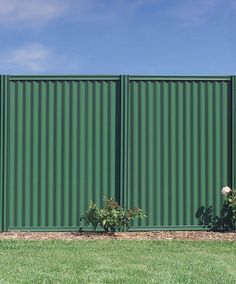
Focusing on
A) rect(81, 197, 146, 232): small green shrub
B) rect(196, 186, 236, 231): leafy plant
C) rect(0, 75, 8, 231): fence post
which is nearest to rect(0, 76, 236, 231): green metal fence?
rect(0, 75, 8, 231): fence post

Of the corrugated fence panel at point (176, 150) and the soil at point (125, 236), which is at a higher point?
the corrugated fence panel at point (176, 150)

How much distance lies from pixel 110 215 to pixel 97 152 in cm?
137

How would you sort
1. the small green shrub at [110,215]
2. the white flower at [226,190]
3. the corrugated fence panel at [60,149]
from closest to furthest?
the small green shrub at [110,215]
the white flower at [226,190]
the corrugated fence panel at [60,149]

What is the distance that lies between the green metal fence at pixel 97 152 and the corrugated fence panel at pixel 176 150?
20mm

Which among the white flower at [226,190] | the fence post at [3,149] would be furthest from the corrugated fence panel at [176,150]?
the fence post at [3,149]

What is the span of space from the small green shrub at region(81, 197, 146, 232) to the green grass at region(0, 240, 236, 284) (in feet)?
3.27

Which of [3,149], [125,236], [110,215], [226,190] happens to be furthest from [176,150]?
[3,149]

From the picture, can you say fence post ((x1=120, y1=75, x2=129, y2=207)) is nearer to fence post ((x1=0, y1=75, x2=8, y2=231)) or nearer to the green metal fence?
the green metal fence

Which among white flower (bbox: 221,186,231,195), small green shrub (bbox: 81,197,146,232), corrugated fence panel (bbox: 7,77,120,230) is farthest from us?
corrugated fence panel (bbox: 7,77,120,230)

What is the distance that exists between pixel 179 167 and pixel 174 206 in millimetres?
800

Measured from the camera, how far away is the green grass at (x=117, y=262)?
777 centimetres

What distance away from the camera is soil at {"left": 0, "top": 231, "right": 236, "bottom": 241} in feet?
37.8

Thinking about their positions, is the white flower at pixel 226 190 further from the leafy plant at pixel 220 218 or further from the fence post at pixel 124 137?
the fence post at pixel 124 137

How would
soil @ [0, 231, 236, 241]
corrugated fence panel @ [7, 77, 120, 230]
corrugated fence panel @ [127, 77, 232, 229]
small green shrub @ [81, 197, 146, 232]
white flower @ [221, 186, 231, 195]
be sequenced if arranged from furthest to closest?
corrugated fence panel @ [127, 77, 232, 229], corrugated fence panel @ [7, 77, 120, 230], white flower @ [221, 186, 231, 195], small green shrub @ [81, 197, 146, 232], soil @ [0, 231, 236, 241]
